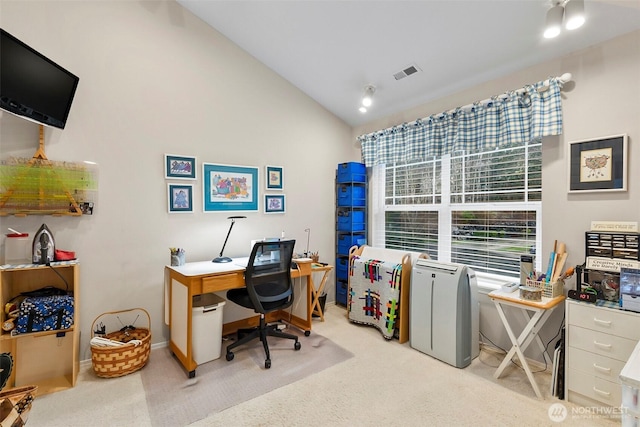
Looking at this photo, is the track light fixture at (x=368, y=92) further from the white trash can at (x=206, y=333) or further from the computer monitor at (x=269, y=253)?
the white trash can at (x=206, y=333)

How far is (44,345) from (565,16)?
418 cm

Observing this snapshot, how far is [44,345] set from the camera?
225cm

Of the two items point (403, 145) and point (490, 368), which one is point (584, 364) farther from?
point (403, 145)

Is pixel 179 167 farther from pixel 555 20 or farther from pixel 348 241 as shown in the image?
pixel 555 20

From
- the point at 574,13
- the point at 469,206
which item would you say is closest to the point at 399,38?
the point at 574,13

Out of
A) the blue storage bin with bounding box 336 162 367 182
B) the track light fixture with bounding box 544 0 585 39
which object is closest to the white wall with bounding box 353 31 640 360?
A: the track light fixture with bounding box 544 0 585 39

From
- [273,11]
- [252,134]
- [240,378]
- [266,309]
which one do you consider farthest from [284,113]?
[240,378]

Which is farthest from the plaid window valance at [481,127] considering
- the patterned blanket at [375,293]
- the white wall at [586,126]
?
the patterned blanket at [375,293]

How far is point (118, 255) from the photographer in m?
2.60

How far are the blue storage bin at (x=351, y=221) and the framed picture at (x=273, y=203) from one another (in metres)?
0.85

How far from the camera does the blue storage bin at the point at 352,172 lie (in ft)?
→ 12.6

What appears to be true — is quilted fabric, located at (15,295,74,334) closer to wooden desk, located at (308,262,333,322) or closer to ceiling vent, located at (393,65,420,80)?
wooden desk, located at (308,262,333,322)

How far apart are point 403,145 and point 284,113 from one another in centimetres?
144

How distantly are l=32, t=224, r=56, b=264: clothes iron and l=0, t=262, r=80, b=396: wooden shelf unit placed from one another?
0.05m
